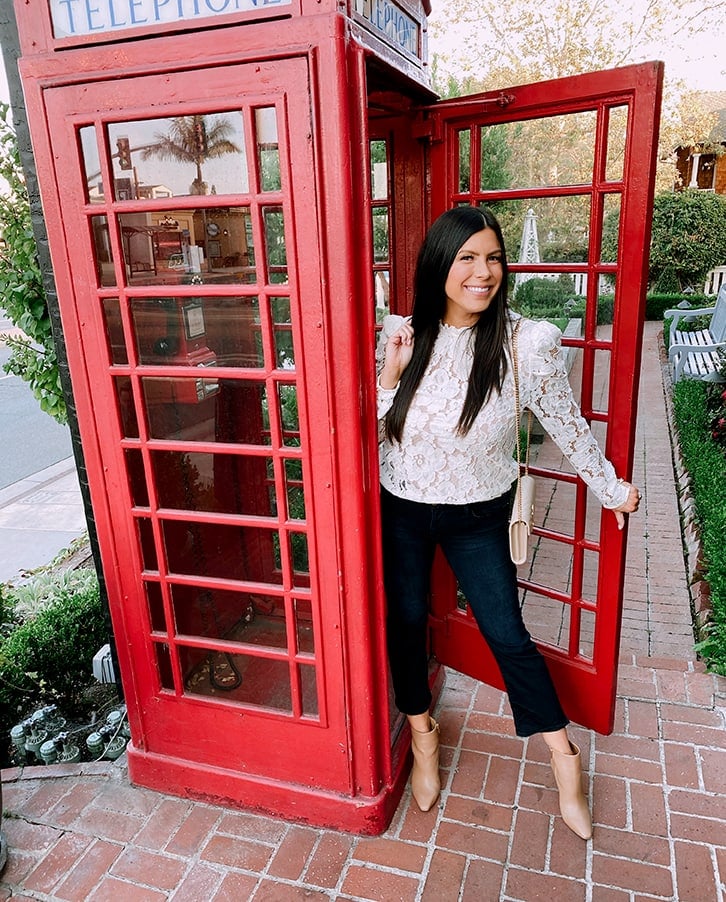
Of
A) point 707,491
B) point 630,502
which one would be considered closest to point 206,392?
point 630,502

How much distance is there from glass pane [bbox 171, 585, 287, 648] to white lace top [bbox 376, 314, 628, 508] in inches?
30.1

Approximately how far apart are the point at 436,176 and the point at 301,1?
3.00 feet

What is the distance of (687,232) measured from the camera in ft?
53.7

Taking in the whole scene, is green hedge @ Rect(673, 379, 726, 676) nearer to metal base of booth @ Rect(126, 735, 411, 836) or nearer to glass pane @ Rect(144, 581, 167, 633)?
metal base of booth @ Rect(126, 735, 411, 836)

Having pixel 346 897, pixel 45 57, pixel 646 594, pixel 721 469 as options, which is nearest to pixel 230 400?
pixel 45 57

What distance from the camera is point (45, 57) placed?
2.05 meters

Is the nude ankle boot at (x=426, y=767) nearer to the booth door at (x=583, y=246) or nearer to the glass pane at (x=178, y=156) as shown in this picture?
the booth door at (x=583, y=246)

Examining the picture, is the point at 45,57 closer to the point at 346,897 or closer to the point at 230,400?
the point at 230,400

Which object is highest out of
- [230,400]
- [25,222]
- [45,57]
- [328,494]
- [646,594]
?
[45,57]

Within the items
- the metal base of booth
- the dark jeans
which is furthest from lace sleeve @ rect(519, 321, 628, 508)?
the metal base of booth

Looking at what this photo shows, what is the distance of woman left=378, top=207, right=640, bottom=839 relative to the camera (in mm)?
2232

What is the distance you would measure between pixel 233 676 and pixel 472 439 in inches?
52.8

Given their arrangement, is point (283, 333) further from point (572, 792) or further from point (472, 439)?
point (572, 792)

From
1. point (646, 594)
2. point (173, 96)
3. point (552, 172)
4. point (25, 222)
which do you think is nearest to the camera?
point (173, 96)
